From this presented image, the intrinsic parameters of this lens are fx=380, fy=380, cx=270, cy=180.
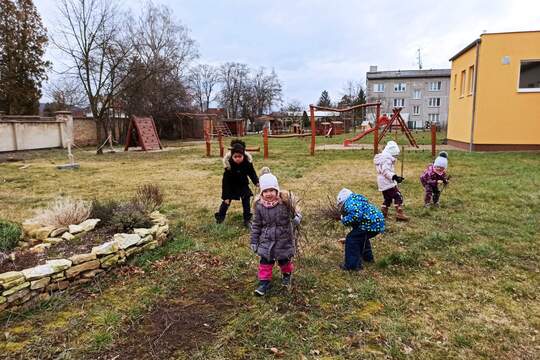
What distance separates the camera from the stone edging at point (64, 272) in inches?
131

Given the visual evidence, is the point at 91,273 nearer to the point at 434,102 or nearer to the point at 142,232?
the point at 142,232

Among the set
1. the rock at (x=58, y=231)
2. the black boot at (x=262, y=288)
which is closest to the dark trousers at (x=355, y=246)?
the black boot at (x=262, y=288)

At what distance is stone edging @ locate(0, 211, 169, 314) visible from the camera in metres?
3.32

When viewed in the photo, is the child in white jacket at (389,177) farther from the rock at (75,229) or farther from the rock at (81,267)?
the rock at (75,229)

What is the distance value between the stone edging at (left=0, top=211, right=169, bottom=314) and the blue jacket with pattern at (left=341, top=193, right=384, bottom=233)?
2469 millimetres

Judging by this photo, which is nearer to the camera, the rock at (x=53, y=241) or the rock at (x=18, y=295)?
the rock at (x=18, y=295)

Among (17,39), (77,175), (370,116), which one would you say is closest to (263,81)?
(370,116)

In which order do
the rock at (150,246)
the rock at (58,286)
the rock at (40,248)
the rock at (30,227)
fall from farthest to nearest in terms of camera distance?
the rock at (30,227)
the rock at (150,246)
the rock at (40,248)
the rock at (58,286)

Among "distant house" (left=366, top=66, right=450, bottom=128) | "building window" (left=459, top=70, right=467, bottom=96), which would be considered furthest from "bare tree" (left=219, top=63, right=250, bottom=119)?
"building window" (left=459, top=70, right=467, bottom=96)

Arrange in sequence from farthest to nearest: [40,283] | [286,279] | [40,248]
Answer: [40,248] < [286,279] < [40,283]

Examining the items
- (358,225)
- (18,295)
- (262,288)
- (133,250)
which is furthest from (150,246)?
(358,225)

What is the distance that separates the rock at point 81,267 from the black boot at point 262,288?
1.75m

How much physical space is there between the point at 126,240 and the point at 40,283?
3.55 ft

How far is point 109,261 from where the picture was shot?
13.5 ft
